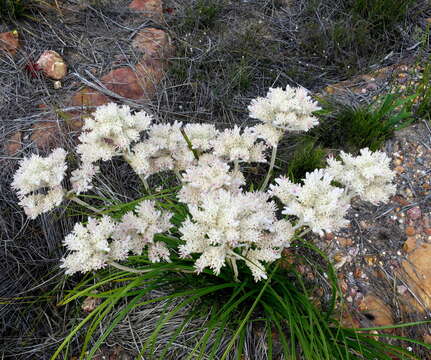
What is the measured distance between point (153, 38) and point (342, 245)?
3.07 metres

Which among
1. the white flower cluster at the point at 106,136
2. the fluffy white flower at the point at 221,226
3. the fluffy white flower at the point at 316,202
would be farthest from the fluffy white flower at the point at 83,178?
the fluffy white flower at the point at 316,202

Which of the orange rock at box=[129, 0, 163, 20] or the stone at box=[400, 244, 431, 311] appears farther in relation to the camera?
the orange rock at box=[129, 0, 163, 20]

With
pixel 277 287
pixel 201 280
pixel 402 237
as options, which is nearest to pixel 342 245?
pixel 402 237

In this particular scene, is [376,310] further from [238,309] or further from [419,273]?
[238,309]

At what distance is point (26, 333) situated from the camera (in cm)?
284

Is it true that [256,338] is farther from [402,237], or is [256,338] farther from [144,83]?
[144,83]

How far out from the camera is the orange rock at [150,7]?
14.8 feet

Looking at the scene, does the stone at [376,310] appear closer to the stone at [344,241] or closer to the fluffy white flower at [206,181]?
the stone at [344,241]

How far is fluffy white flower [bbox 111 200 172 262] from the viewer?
2.00 metres

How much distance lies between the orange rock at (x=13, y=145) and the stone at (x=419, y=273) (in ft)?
11.4

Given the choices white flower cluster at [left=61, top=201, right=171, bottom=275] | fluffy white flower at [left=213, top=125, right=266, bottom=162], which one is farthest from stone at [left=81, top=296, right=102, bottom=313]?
fluffy white flower at [left=213, top=125, right=266, bottom=162]

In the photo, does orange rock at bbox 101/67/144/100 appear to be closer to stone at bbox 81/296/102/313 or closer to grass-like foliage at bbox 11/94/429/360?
grass-like foliage at bbox 11/94/429/360

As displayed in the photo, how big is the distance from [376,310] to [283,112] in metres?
1.65

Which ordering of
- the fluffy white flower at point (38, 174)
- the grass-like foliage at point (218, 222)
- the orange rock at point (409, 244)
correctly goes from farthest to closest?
1. the orange rock at point (409, 244)
2. the fluffy white flower at point (38, 174)
3. the grass-like foliage at point (218, 222)
